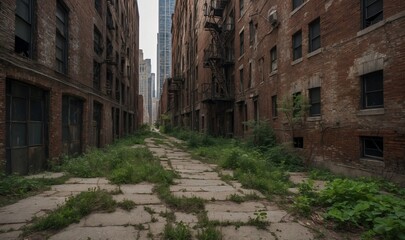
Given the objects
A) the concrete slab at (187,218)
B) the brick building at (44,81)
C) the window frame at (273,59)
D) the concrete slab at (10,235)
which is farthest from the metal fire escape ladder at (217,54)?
the concrete slab at (10,235)

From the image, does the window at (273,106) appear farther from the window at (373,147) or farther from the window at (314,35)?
the window at (373,147)

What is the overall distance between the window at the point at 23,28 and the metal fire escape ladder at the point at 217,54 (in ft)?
49.0

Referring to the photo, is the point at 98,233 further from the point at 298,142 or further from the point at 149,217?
the point at 298,142

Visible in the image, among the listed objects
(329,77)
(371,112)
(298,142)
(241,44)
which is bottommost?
(298,142)

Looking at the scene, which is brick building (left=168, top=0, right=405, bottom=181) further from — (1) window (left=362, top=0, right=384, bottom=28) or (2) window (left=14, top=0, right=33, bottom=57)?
(2) window (left=14, top=0, right=33, bottom=57)

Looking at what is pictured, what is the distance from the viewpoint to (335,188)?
18.4 feet

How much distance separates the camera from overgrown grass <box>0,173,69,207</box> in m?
5.99

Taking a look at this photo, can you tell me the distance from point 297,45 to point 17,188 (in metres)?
12.6

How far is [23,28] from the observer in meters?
8.55

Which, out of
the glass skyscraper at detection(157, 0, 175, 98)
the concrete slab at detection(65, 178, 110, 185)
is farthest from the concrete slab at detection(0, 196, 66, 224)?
Answer: the glass skyscraper at detection(157, 0, 175, 98)

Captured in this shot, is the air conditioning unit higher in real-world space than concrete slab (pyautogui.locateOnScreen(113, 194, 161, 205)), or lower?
higher

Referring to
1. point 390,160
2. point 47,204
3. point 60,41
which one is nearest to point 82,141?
point 60,41

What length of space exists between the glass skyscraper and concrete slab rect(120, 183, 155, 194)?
12622cm

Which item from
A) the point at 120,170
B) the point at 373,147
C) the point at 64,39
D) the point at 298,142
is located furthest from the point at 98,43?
the point at 373,147
